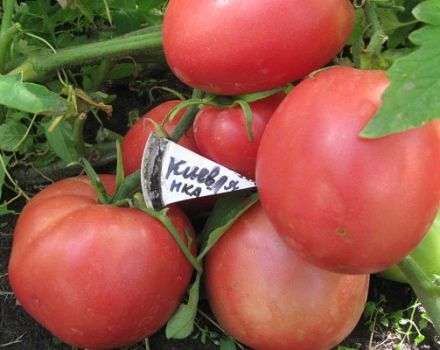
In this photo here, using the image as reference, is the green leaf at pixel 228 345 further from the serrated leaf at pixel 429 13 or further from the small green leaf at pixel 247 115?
the serrated leaf at pixel 429 13

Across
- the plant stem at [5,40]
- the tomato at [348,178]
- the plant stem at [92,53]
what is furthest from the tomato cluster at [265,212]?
the plant stem at [5,40]

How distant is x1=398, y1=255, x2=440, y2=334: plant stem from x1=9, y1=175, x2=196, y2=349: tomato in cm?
30

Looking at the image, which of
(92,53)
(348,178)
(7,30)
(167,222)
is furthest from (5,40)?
(348,178)

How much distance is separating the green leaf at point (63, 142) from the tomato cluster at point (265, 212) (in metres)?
0.07

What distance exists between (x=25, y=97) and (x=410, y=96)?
493mm

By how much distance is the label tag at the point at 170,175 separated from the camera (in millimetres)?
961

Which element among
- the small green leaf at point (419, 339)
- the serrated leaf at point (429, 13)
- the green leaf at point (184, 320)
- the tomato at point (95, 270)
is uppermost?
the serrated leaf at point (429, 13)

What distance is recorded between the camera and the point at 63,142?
43.8 inches

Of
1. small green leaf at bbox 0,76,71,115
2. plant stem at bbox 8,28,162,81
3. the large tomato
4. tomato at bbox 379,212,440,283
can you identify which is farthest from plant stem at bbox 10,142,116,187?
tomato at bbox 379,212,440,283

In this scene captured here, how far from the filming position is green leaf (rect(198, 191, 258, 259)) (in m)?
0.97

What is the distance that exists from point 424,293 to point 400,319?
0.64ft

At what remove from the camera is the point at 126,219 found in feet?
3.05

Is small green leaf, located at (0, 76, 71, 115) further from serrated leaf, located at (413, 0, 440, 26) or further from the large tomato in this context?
serrated leaf, located at (413, 0, 440, 26)

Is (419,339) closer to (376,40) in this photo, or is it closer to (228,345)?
(228,345)
